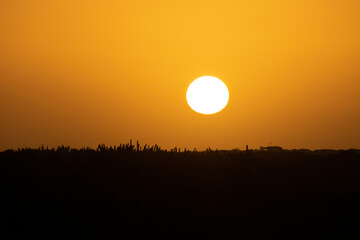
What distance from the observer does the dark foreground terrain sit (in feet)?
57.4

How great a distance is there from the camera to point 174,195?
2067 cm

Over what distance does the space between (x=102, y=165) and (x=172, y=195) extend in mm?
4717

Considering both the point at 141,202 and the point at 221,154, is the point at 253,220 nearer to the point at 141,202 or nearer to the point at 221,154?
the point at 141,202

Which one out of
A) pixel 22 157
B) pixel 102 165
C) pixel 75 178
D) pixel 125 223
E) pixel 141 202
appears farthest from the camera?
pixel 22 157

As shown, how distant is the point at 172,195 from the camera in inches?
814

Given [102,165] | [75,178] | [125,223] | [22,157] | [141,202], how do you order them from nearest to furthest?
[125,223] → [141,202] → [75,178] → [102,165] → [22,157]

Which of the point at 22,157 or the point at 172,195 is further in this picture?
the point at 22,157

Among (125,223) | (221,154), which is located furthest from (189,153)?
(125,223)

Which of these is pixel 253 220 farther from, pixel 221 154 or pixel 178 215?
pixel 221 154

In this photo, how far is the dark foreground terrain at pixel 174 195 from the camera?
57.4 ft

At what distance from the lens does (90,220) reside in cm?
→ 1798

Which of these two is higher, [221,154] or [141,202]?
[221,154]

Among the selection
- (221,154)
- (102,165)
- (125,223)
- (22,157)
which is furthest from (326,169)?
(22,157)

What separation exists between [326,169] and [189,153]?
629 centimetres
